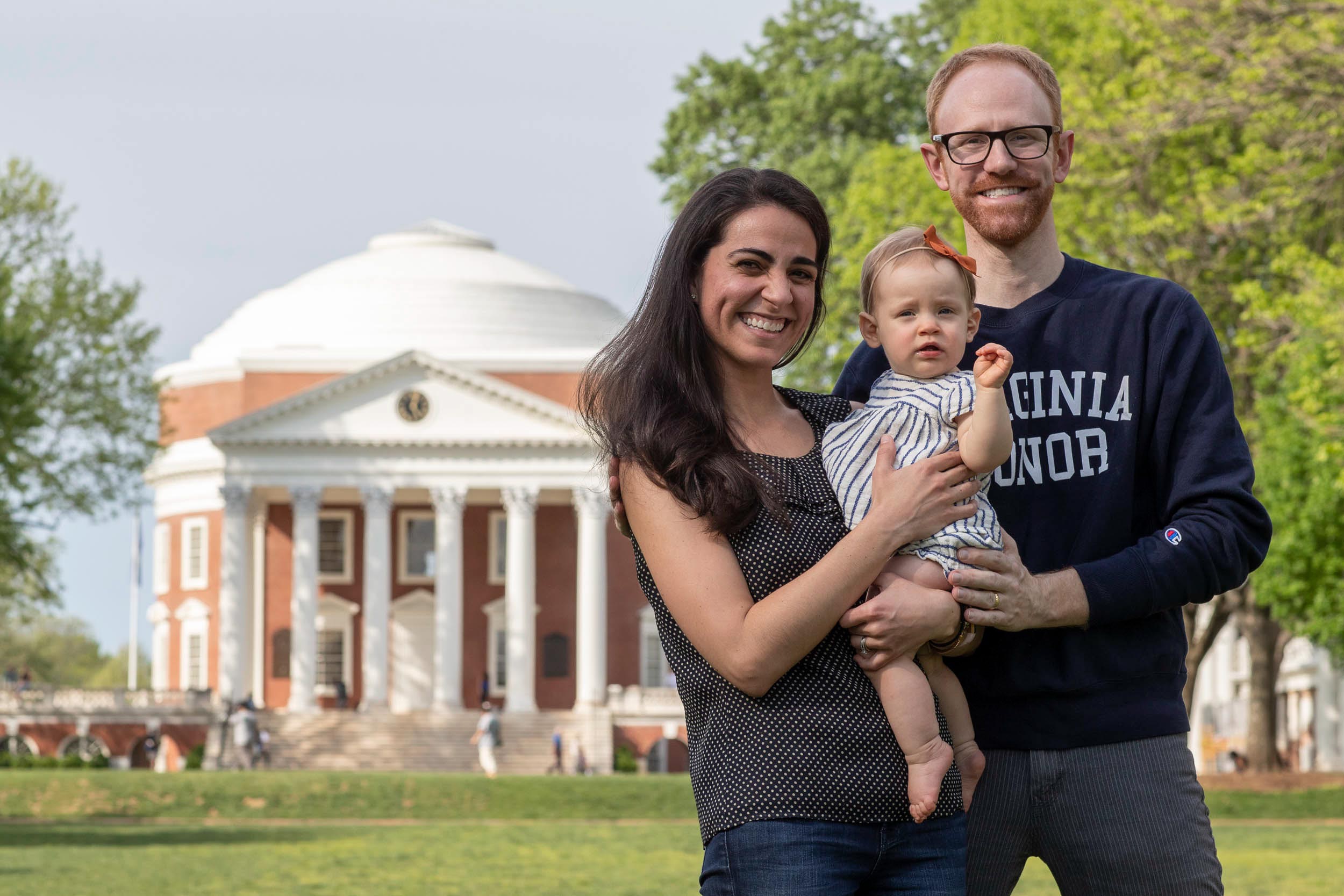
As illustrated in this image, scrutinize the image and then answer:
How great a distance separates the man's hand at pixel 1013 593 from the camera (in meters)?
4.02

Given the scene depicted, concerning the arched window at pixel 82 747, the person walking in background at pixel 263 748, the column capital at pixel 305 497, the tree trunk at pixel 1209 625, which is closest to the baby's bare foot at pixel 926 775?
the tree trunk at pixel 1209 625

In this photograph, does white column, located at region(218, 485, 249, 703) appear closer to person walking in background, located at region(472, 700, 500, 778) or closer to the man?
person walking in background, located at region(472, 700, 500, 778)

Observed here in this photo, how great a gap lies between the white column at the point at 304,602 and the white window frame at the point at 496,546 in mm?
6057

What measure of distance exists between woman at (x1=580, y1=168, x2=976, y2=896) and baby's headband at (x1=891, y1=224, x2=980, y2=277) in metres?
0.21

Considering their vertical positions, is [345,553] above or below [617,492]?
above

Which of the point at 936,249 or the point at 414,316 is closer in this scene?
the point at 936,249

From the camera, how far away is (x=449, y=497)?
2359 inches

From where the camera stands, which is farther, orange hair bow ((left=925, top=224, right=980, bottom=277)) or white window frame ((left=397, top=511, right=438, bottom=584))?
white window frame ((left=397, top=511, right=438, bottom=584))

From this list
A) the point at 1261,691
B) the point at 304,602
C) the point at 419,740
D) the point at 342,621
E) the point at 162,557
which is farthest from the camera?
the point at 162,557

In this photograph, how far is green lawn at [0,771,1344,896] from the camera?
16781 mm

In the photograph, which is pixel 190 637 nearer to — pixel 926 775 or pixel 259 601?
pixel 259 601

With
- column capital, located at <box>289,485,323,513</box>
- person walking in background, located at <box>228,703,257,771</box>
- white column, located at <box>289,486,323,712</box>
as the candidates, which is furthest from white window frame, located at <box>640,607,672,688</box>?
person walking in background, located at <box>228,703,257,771</box>

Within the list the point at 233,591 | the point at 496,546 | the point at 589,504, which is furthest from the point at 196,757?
the point at 589,504

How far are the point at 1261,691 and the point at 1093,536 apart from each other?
34.1 metres
